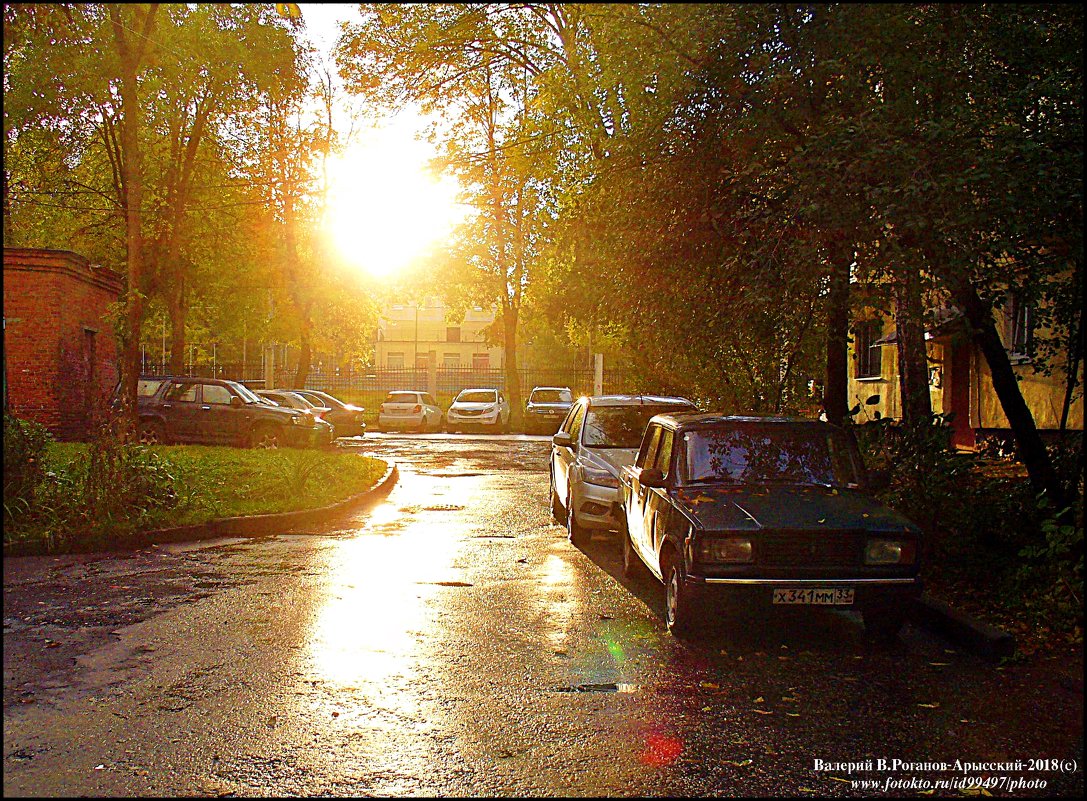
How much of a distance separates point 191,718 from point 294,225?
3255 centimetres

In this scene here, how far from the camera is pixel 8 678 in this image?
5.71m

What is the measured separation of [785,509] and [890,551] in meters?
0.75

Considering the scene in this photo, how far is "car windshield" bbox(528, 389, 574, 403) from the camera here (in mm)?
38219

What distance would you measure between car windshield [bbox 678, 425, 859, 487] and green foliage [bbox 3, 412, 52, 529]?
7.24 meters

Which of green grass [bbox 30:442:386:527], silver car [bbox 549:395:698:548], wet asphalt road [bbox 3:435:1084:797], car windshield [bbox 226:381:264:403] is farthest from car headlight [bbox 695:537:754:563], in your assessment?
car windshield [bbox 226:381:264:403]

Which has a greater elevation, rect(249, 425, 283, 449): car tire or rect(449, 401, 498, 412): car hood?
rect(449, 401, 498, 412): car hood

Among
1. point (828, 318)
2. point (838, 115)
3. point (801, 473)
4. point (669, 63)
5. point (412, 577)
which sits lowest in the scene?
point (412, 577)

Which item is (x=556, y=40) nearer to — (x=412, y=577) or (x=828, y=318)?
(x=828, y=318)

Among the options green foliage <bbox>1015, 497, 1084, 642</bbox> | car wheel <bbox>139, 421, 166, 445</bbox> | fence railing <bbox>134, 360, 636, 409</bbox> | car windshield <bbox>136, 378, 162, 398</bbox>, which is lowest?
green foliage <bbox>1015, 497, 1084, 642</bbox>

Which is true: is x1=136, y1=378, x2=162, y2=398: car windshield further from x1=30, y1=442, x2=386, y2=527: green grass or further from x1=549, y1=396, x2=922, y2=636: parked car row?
x1=549, y1=396, x2=922, y2=636: parked car row

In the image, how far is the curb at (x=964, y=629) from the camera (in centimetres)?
664

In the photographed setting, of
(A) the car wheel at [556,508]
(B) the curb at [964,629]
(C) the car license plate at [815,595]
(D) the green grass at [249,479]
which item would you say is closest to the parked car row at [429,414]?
(D) the green grass at [249,479]

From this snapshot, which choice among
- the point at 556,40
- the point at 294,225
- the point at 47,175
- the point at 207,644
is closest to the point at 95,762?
the point at 207,644

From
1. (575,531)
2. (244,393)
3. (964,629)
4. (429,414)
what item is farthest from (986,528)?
(429,414)
